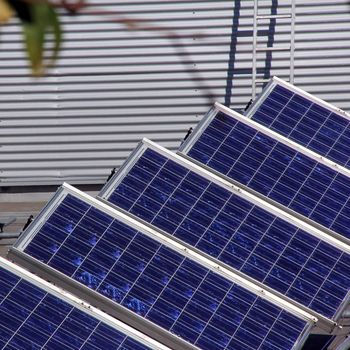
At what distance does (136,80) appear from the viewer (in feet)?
70.0

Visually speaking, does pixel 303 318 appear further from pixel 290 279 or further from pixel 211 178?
pixel 211 178

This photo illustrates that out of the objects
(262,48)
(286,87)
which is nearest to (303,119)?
(286,87)

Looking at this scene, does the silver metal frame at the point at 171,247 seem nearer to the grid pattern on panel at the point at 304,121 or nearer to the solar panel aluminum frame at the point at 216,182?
the solar panel aluminum frame at the point at 216,182

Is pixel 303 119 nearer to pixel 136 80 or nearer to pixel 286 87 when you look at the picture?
pixel 286 87

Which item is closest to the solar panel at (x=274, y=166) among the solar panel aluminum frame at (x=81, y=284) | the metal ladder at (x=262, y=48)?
the solar panel aluminum frame at (x=81, y=284)

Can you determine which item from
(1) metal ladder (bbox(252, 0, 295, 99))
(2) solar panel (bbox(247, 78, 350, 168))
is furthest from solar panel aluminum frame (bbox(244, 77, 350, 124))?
(1) metal ladder (bbox(252, 0, 295, 99))

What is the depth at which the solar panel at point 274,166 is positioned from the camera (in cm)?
1526

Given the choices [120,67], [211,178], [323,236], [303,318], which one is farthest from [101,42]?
[303,318]

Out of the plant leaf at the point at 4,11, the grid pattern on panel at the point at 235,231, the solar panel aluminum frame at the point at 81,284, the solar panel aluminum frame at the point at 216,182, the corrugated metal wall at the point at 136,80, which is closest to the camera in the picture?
the plant leaf at the point at 4,11

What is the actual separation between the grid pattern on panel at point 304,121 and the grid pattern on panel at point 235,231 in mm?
2672

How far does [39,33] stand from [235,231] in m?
12.5

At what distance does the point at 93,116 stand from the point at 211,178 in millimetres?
7056

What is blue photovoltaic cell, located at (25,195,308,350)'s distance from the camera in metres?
12.3

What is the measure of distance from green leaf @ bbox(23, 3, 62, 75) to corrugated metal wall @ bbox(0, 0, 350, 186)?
19.3 metres
